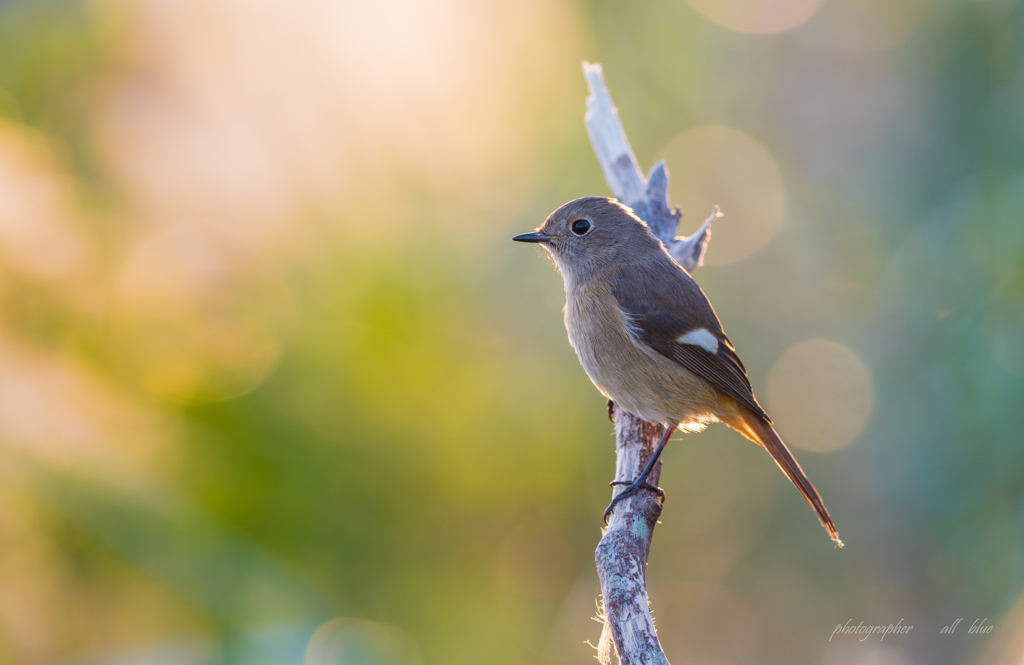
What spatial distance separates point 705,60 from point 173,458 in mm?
5522

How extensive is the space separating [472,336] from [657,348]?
→ 2674mm

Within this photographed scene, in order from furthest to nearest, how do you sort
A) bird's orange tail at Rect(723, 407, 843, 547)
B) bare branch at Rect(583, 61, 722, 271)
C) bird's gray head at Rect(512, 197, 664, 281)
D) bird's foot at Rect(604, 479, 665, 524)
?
bare branch at Rect(583, 61, 722, 271) → bird's gray head at Rect(512, 197, 664, 281) → bird's orange tail at Rect(723, 407, 843, 547) → bird's foot at Rect(604, 479, 665, 524)

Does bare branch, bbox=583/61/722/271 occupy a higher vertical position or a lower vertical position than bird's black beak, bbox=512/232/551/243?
higher

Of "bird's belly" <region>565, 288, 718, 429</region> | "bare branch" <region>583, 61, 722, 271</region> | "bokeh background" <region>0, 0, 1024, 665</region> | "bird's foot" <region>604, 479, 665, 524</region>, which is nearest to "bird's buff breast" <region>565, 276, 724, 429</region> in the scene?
"bird's belly" <region>565, 288, 718, 429</region>

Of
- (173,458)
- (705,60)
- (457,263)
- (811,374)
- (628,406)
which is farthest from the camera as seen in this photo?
(705,60)

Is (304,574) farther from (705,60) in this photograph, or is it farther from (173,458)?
(705,60)

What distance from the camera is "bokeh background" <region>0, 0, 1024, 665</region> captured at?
357 centimetres

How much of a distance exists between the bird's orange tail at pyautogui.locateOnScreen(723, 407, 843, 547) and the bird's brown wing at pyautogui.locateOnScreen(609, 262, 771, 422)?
5cm

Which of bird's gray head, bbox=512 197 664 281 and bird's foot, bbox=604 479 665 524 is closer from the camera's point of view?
bird's foot, bbox=604 479 665 524

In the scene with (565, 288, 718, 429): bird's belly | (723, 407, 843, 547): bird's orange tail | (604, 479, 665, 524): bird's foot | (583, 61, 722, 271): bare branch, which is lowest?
(604, 479, 665, 524): bird's foot

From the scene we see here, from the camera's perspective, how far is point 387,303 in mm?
4773

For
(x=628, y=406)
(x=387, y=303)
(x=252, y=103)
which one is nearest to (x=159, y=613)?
(x=387, y=303)

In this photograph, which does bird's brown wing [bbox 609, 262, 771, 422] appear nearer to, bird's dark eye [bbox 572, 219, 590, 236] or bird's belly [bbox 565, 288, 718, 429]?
bird's belly [bbox 565, 288, 718, 429]

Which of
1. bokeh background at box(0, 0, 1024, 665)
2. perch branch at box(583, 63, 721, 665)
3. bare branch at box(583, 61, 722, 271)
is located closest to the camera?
perch branch at box(583, 63, 721, 665)
